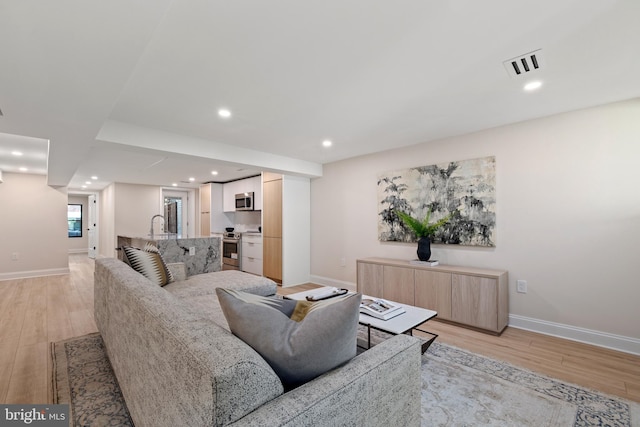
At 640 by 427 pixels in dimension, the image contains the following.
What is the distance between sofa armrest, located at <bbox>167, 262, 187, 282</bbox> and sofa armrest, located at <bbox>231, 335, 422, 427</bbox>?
268 centimetres

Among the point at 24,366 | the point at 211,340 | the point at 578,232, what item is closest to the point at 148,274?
the point at 24,366

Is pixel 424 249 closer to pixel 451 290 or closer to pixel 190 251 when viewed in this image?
pixel 451 290

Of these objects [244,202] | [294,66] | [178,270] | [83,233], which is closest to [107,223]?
[83,233]

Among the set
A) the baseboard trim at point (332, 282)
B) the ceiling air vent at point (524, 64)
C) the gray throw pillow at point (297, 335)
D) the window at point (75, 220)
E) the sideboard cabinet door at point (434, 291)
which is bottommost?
the baseboard trim at point (332, 282)

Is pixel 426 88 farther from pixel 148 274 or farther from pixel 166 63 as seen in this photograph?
pixel 148 274

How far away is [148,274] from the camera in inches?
102

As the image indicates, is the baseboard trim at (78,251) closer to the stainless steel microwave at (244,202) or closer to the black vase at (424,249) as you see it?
the stainless steel microwave at (244,202)

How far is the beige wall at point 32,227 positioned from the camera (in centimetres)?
574

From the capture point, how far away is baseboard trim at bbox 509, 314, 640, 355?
2.54 m

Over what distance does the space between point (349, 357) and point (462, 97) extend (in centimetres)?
239

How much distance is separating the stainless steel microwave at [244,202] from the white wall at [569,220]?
4018 mm

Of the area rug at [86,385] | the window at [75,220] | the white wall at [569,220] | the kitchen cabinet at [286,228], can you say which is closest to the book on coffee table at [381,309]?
the white wall at [569,220]

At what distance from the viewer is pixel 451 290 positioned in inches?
126

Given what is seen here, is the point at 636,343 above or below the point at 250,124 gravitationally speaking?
below
